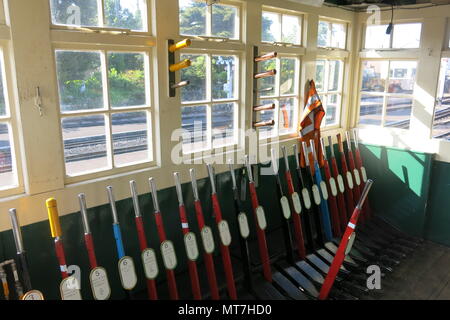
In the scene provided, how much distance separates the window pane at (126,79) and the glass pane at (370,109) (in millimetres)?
2903

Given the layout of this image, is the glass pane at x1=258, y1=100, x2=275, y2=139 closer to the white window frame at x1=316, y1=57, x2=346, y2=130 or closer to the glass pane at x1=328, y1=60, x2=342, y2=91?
the white window frame at x1=316, y1=57, x2=346, y2=130

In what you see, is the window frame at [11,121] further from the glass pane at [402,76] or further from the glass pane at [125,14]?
the glass pane at [402,76]

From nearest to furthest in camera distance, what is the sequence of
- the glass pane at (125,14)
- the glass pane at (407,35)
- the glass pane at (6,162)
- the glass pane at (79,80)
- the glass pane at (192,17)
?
the glass pane at (6,162)
the glass pane at (79,80)
the glass pane at (125,14)
the glass pane at (192,17)
the glass pane at (407,35)

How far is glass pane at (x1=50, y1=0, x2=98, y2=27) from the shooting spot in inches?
86.3

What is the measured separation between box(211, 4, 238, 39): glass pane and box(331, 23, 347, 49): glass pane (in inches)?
62.5

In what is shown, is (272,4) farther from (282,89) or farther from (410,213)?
(410,213)

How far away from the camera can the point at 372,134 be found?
4418mm

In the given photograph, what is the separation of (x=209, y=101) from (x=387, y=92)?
2326 mm

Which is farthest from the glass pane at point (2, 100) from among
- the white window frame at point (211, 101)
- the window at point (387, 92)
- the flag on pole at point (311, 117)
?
the window at point (387, 92)

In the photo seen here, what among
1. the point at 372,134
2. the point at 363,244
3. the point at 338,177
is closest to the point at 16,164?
the point at 338,177

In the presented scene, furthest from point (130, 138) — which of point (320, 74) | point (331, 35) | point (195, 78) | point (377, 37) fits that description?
point (377, 37)

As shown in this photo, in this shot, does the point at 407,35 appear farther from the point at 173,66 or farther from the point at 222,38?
the point at 173,66

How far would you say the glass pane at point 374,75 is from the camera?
14.0 feet

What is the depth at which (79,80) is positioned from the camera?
7.77ft
